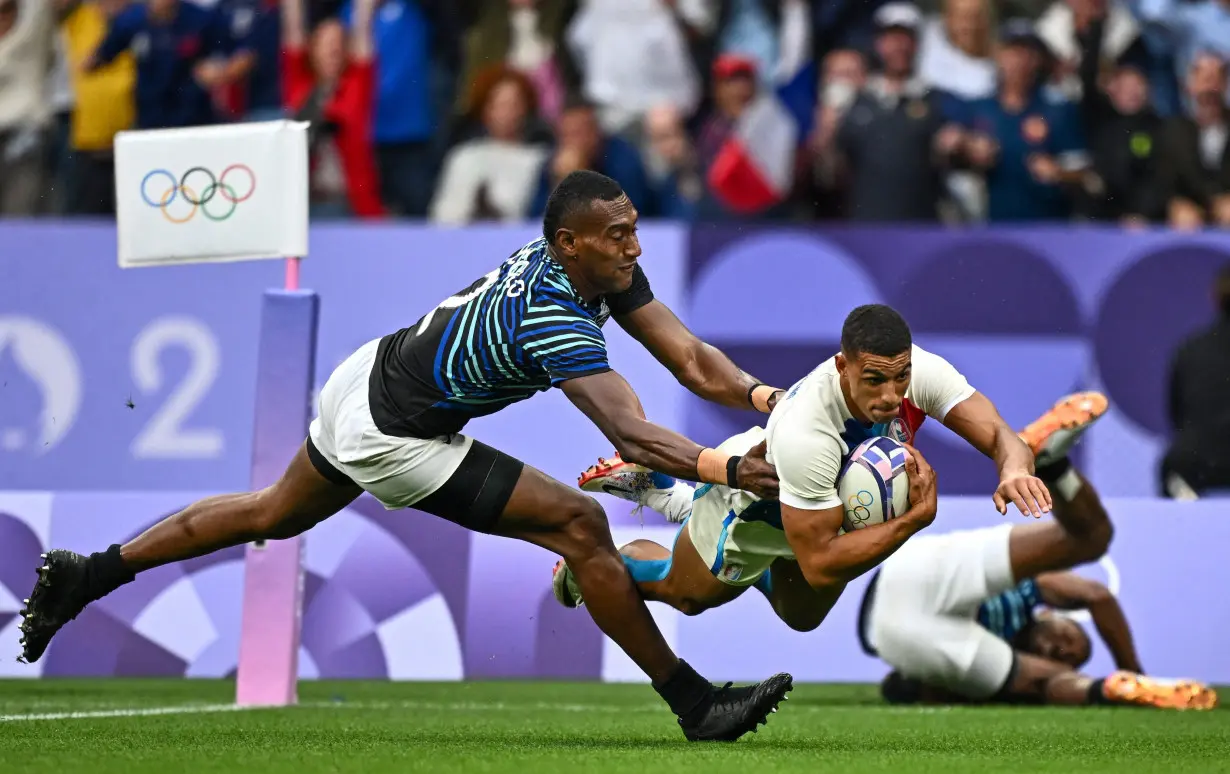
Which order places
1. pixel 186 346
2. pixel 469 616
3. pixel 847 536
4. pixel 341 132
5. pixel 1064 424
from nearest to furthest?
pixel 847 536
pixel 1064 424
pixel 469 616
pixel 186 346
pixel 341 132

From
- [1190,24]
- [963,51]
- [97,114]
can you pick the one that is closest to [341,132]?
[97,114]

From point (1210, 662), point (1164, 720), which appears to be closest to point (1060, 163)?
point (1210, 662)

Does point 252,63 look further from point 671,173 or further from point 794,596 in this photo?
point 794,596

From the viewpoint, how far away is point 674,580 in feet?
25.5

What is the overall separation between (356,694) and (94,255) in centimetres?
412

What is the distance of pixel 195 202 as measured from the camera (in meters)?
8.90

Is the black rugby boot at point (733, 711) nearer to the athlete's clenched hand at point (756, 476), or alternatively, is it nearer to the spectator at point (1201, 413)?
the athlete's clenched hand at point (756, 476)

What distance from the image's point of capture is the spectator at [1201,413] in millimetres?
11297

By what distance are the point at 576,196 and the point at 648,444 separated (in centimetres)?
102

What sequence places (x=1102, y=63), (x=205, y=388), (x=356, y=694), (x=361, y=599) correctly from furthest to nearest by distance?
(x=1102, y=63) → (x=205, y=388) → (x=361, y=599) → (x=356, y=694)

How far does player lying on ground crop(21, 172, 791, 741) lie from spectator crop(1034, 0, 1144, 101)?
6975mm

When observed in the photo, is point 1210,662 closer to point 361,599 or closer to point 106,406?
point 361,599

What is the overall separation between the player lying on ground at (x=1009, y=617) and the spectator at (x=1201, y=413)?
1730mm

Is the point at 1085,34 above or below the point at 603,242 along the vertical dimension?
above
